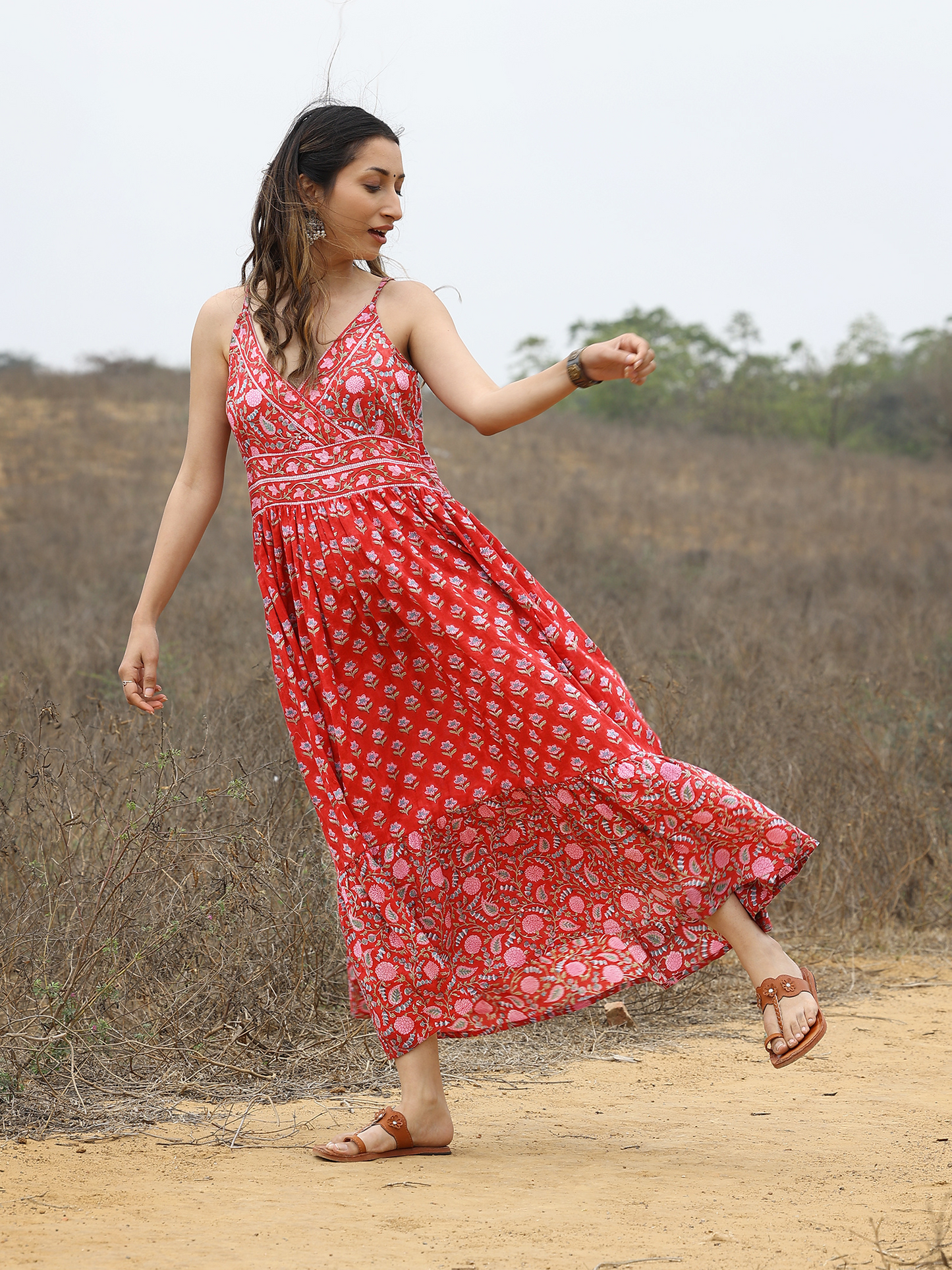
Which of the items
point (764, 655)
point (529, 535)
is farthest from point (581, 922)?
point (529, 535)

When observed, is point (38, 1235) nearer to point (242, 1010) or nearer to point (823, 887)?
point (242, 1010)

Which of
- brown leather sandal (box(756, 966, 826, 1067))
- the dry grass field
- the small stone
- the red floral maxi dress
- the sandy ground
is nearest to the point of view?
the sandy ground

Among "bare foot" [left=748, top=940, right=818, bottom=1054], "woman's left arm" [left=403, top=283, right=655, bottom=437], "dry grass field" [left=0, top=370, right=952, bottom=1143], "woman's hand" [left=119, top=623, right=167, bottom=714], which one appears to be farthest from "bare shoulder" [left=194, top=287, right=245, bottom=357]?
"bare foot" [left=748, top=940, right=818, bottom=1054]

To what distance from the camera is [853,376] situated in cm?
3222

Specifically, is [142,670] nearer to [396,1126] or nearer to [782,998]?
[396,1126]

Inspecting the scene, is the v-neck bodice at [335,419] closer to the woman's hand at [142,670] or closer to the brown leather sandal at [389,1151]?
the woman's hand at [142,670]

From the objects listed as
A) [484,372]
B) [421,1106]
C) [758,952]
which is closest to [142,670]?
[484,372]

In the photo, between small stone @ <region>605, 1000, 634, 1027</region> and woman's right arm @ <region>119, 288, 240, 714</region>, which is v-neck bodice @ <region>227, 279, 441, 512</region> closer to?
woman's right arm @ <region>119, 288, 240, 714</region>

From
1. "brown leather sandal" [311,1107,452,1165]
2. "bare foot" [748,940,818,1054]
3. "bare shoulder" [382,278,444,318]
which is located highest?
"bare shoulder" [382,278,444,318]

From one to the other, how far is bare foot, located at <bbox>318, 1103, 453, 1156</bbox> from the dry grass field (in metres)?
0.51

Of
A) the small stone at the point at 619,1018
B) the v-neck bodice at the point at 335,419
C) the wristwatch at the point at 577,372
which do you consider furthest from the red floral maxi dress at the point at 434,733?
the small stone at the point at 619,1018

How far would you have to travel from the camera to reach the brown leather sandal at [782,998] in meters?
2.23

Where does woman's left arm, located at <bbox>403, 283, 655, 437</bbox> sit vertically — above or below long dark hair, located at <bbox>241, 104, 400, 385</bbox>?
below

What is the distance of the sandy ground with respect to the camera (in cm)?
193
